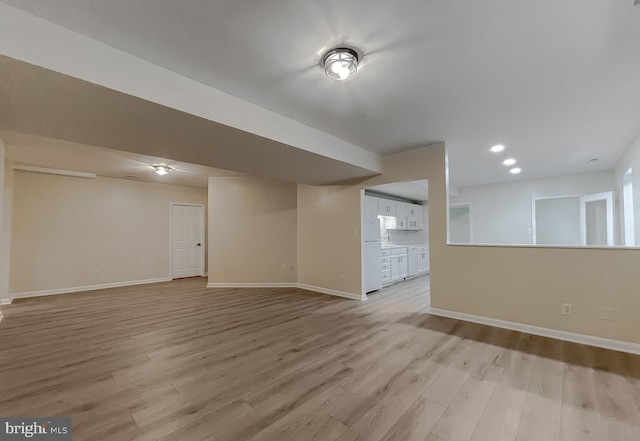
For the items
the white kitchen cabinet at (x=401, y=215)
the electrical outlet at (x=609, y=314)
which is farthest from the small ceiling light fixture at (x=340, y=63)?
the white kitchen cabinet at (x=401, y=215)

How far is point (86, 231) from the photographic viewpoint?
5.79 metres

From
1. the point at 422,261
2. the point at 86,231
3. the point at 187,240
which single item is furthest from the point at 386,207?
the point at 86,231

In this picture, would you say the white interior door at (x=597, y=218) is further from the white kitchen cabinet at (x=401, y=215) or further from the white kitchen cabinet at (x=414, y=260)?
the white kitchen cabinet at (x=401, y=215)

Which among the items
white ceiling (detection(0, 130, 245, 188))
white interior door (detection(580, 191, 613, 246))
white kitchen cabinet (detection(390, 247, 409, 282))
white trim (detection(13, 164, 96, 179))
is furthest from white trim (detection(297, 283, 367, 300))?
white interior door (detection(580, 191, 613, 246))

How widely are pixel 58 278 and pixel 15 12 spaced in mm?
5864

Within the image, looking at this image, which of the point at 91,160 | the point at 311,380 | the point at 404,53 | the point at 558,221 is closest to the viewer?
the point at 404,53

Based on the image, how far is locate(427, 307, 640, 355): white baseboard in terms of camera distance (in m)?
2.65

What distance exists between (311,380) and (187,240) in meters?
6.63

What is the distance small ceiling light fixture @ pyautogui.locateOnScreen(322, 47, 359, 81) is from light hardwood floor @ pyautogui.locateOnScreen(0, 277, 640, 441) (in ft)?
8.17

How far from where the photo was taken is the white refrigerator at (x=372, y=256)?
5020mm

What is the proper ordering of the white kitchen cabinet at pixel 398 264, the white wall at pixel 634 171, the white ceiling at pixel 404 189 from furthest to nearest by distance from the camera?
the white kitchen cabinet at pixel 398 264 → the white ceiling at pixel 404 189 → the white wall at pixel 634 171

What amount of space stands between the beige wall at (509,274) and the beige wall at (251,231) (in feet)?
4.60

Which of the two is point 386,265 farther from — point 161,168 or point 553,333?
point 161,168

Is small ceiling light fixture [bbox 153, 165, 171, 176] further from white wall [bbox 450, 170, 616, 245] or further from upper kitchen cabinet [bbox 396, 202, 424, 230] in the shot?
white wall [bbox 450, 170, 616, 245]
